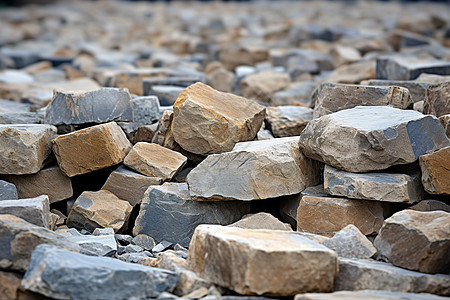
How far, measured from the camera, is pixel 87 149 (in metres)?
3.40

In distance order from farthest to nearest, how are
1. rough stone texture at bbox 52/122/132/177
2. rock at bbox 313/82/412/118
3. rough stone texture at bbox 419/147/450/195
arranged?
rock at bbox 313/82/412/118 → rough stone texture at bbox 52/122/132/177 → rough stone texture at bbox 419/147/450/195

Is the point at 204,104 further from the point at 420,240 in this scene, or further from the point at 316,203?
the point at 420,240

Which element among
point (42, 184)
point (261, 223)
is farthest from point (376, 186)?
point (42, 184)

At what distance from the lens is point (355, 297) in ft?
7.18

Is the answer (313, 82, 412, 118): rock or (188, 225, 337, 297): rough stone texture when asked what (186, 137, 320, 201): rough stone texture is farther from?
(188, 225, 337, 297): rough stone texture

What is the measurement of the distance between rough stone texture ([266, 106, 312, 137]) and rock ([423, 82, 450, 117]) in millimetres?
832

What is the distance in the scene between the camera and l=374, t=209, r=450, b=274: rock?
8.14 feet

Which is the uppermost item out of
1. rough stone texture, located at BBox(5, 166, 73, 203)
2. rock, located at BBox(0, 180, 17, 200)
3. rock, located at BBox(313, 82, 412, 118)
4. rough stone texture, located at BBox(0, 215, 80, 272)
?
rock, located at BBox(313, 82, 412, 118)

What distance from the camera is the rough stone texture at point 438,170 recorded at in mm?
2906

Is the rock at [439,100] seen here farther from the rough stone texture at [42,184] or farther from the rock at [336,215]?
the rough stone texture at [42,184]

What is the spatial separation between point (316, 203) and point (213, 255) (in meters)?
0.92

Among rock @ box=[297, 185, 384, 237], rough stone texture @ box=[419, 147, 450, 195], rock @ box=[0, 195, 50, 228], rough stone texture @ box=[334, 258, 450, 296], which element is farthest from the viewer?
rock @ box=[297, 185, 384, 237]

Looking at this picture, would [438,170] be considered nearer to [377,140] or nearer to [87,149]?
[377,140]

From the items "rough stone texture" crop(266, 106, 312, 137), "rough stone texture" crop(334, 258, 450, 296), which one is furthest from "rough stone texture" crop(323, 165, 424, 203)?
"rough stone texture" crop(266, 106, 312, 137)
